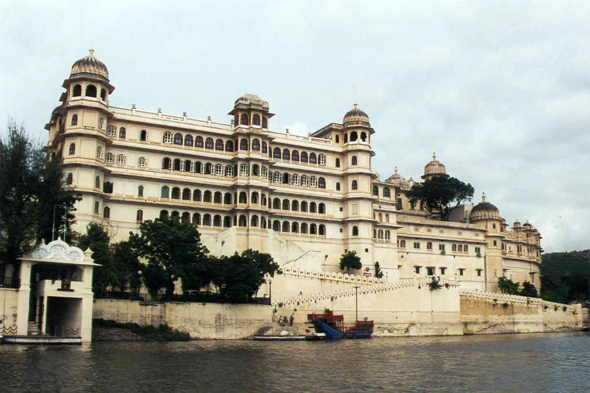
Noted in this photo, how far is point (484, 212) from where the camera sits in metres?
83.8

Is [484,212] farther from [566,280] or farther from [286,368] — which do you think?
[286,368]

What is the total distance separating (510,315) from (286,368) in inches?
1599

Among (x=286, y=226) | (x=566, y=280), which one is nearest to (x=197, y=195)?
(x=286, y=226)

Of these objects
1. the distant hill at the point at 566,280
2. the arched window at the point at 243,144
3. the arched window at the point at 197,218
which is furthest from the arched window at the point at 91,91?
the distant hill at the point at 566,280

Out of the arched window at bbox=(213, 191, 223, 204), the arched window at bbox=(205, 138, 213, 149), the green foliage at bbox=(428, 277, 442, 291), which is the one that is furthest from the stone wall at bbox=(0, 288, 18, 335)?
the green foliage at bbox=(428, 277, 442, 291)

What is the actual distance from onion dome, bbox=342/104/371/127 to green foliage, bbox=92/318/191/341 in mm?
32924

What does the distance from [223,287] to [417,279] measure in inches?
753

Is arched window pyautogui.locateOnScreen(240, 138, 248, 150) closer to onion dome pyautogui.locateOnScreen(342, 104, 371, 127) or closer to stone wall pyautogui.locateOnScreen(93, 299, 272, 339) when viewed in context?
onion dome pyautogui.locateOnScreen(342, 104, 371, 127)

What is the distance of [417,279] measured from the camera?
60.4 m

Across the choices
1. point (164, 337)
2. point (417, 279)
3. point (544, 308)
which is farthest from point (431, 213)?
point (164, 337)

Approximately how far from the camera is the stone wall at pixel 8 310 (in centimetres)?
3803

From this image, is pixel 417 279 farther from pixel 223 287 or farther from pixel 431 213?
pixel 431 213

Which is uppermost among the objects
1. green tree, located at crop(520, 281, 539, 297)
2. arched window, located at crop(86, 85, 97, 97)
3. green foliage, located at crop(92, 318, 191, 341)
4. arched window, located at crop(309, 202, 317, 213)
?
arched window, located at crop(86, 85, 97, 97)

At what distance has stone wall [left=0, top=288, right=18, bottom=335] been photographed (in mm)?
38031
